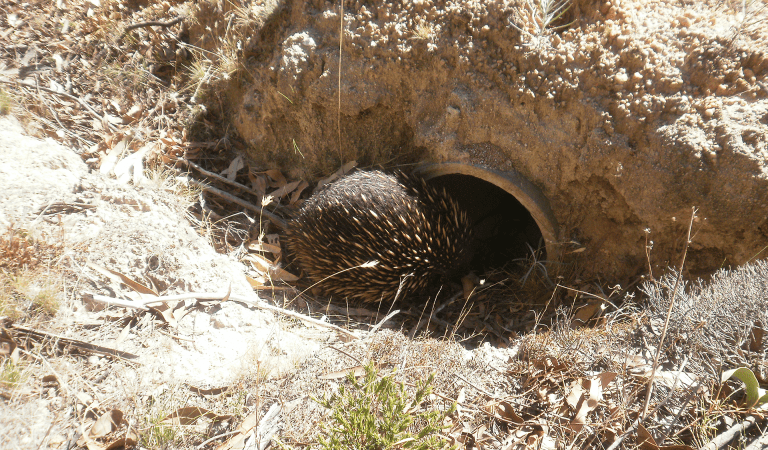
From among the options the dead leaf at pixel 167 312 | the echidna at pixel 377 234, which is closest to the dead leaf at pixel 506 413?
the echidna at pixel 377 234

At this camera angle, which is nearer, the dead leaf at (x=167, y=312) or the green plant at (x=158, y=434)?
the green plant at (x=158, y=434)

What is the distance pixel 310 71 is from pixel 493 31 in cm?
161

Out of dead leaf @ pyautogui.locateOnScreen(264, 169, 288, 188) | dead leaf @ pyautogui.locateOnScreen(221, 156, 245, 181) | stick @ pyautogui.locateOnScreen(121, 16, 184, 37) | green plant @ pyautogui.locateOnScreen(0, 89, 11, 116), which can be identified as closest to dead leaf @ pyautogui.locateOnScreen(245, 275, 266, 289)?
dead leaf @ pyautogui.locateOnScreen(264, 169, 288, 188)

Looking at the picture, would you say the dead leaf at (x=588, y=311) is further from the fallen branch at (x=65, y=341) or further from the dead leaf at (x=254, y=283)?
the fallen branch at (x=65, y=341)

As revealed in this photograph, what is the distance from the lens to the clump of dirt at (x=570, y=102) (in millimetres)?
2871

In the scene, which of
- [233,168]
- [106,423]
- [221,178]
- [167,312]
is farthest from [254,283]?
[106,423]

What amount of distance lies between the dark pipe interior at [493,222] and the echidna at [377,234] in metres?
0.55

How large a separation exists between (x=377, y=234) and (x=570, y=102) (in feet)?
5.66

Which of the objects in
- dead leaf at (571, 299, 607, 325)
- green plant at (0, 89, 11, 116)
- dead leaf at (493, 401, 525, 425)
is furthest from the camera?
green plant at (0, 89, 11, 116)

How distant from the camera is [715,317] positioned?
8.25ft

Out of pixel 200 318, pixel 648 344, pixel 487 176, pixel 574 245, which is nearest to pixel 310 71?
pixel 487 176

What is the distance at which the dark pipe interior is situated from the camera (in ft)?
15.0

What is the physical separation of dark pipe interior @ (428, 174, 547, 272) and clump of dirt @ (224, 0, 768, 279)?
3.09 feet

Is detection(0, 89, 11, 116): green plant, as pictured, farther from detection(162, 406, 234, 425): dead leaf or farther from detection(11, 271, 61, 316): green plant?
detection(162, 406, 234, 425): dead leaf
